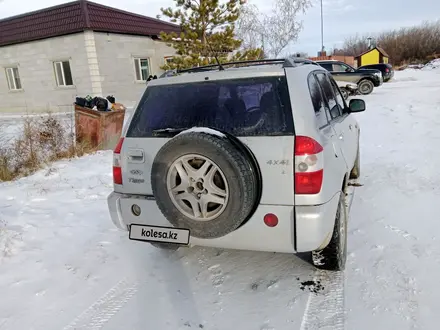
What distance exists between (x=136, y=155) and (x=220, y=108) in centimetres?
81

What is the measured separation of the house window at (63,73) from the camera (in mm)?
17172

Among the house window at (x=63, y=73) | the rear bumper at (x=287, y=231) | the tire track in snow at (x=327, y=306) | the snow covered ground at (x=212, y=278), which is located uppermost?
the house window at (x=63, y=73)

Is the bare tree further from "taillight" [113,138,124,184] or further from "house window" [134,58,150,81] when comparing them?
"taillight" [113,138,124,184]

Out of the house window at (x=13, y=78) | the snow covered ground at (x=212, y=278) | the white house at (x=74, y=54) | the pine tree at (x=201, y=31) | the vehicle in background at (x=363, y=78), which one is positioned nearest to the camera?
the snow covered ground at (x=212, y=278)

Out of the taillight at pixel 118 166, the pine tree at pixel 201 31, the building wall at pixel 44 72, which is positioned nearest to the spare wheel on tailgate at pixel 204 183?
the taillight at pixel 118 166

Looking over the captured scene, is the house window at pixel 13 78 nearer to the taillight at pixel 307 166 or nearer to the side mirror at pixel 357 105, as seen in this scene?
the side mirror at pixel 357 105

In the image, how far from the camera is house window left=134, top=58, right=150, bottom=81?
18469 millimetres

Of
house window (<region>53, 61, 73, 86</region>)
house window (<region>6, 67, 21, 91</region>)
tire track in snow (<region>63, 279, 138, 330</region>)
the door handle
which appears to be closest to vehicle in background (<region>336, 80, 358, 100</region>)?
house window (<region>53, 61, 73, 86</region>)

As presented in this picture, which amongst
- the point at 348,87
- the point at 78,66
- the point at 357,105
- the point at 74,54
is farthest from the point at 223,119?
the point at 74,54

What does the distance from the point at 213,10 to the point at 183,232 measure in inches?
417

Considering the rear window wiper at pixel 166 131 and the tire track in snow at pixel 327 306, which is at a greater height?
the rear window wiper at pixel 166 131

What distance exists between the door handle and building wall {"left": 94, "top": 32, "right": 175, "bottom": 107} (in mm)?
14890

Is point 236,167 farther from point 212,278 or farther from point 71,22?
point 71,22

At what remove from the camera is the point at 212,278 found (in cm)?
300
